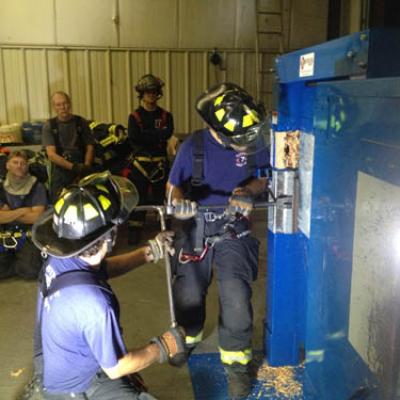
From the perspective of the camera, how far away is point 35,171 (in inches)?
196

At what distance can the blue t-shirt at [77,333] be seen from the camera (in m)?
1.78

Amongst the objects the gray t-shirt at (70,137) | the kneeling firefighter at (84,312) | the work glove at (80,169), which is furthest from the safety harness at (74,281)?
the gray t-shirt at (70,137)

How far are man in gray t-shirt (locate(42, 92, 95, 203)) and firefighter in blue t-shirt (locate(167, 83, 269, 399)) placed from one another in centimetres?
281

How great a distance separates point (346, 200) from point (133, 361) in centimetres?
98

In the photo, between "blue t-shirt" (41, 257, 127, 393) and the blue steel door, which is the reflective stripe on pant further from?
"blue t-shirt" (41, 257, 127, 393)

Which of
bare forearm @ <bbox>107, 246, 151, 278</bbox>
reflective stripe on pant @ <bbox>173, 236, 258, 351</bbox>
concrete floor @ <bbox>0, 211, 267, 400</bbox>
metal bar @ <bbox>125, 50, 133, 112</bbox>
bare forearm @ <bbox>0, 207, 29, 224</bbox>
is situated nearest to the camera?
bare forearm @ <bbox>107, 246, 151, 278</bbox>

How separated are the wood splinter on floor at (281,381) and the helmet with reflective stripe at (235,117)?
1362mm

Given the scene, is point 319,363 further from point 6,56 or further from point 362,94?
point 6,56

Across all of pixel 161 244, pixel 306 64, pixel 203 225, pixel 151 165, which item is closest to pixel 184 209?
pixel 161 244

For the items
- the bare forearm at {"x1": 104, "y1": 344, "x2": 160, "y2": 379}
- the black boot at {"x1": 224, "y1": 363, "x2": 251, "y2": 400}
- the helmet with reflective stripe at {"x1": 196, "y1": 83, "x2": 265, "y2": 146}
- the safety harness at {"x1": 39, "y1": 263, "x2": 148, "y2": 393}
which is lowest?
the black boot at {"x1": 224, "y1": 363, "x2": 251, "y2": 400}

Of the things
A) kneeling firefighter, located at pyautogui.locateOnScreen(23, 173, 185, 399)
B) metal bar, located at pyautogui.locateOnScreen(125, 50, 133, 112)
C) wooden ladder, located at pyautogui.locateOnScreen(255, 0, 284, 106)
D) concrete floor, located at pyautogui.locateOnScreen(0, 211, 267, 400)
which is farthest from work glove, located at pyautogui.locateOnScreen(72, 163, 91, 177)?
wooden ladder, located at pyautogui.locateOnScreen(255, 0, 284, 106)

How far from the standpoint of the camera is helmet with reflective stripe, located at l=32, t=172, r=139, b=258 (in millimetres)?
1871

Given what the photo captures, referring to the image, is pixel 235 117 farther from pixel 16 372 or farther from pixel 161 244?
pixel 16 372

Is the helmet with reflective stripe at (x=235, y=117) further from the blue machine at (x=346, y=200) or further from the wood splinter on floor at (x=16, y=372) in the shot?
the wood splinter on floor at (x=16, y=372)
